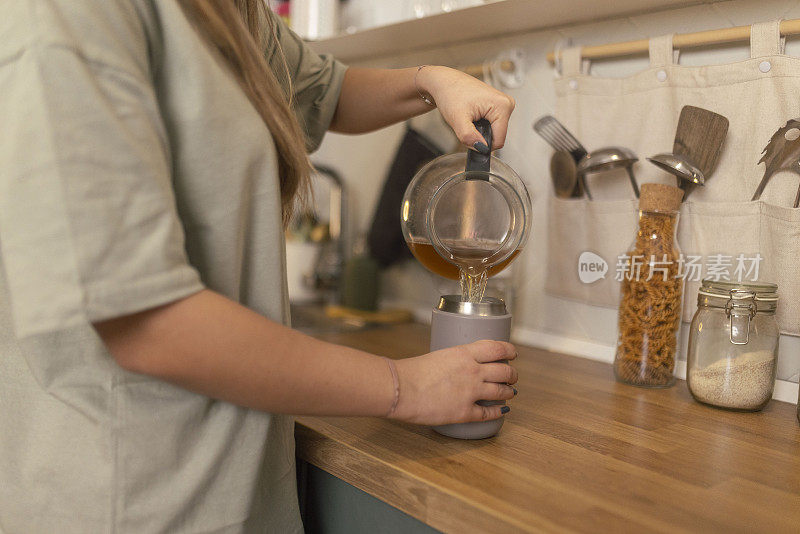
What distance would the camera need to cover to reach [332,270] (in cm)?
171

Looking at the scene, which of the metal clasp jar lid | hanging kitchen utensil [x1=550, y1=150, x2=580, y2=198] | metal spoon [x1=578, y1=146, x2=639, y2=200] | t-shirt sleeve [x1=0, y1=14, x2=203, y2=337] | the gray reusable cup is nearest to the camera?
t-shirt sleeve [x1=0, y1=14, x2=203, y2=337]

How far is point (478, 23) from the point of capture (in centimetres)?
127

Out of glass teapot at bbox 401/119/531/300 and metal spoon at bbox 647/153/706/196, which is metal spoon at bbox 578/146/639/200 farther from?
glass teapot at bbox 401/119/531/300

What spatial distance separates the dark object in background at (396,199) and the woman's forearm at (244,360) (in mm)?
926

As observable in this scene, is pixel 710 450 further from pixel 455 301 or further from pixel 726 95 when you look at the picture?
pixel 726 95

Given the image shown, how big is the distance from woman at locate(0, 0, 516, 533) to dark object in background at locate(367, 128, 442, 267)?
792 millimetres

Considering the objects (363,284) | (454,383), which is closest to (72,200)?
(454,383)

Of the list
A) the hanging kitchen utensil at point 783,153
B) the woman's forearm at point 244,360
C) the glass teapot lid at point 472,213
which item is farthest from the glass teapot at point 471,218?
the hanging kitchen utensil at point 783,153

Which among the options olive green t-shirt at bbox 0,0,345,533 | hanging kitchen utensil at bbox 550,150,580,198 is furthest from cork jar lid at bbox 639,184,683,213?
olive green t-shirt at bbox 0,0,345,533

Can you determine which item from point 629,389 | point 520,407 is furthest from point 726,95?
point 520,407

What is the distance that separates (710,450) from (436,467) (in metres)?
0.35

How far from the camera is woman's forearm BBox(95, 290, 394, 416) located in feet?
1.70

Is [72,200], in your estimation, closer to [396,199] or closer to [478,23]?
[478,23]

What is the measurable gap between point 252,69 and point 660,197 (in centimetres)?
67
